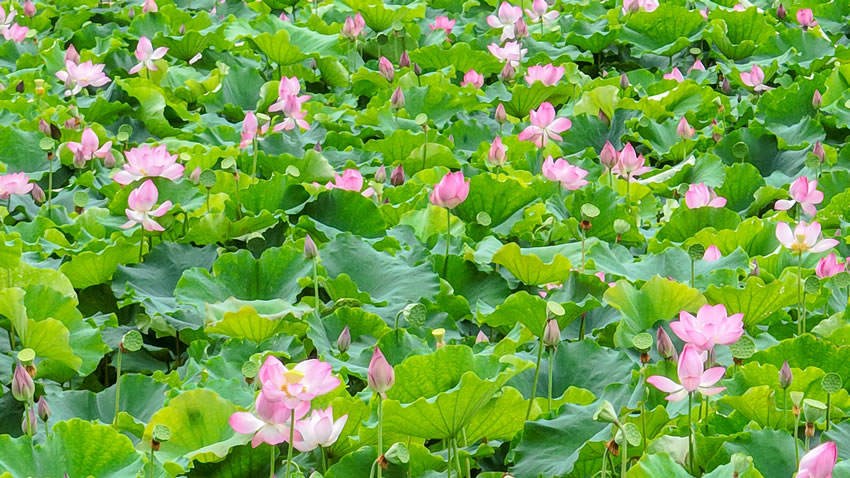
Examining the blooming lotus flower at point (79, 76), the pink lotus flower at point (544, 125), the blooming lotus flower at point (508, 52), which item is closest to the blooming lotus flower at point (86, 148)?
the blooming lotus flower at point (79, 76)

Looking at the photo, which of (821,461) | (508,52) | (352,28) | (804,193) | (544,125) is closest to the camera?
(821,461)

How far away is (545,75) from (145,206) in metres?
1.44

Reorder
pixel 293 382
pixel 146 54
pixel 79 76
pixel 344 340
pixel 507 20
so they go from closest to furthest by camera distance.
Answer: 1. pixel 293 382
2. pixel 344 340
3. pixel 79 76
4. pixel 146 54
5. pixel 507 20

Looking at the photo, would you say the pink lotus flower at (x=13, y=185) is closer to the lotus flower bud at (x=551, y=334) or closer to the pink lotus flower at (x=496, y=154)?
the pink lotus flower at (x=496, y=154)

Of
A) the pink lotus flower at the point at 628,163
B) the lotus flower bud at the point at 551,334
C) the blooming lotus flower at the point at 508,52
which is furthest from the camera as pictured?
the blooming lotus flower at the point at 508,52

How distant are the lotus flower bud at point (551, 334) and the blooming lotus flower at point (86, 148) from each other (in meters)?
1.42

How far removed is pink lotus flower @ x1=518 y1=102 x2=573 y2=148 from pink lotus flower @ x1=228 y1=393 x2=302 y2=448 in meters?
1.57

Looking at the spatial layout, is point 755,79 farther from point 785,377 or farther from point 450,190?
point 785,377

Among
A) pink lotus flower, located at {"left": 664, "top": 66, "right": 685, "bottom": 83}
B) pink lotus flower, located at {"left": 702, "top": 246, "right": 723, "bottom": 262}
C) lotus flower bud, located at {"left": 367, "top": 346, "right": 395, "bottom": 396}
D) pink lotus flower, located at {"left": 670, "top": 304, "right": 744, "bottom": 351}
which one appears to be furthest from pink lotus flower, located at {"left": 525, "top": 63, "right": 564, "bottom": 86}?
lotus flower bud, located at {"left": 367, "top": 346, "right": 395, "bottom": 396}

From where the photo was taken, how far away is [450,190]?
2.07 m

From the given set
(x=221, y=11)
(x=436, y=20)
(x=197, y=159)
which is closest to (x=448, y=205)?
(x=197, y=159)

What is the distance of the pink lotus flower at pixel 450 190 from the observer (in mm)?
2059

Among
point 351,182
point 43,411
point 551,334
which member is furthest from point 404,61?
point 43,411

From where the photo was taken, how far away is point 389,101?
10.3 ft
